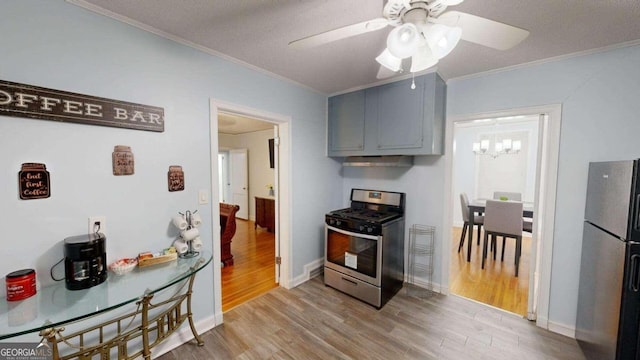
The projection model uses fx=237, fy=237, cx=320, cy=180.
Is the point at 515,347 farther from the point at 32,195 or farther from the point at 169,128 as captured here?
the point at 32,195

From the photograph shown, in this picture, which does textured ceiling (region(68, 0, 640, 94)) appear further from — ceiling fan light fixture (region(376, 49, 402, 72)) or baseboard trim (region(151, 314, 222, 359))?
baseboard trim (region(151, 314, 222, 359))

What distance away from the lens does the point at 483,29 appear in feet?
3.41

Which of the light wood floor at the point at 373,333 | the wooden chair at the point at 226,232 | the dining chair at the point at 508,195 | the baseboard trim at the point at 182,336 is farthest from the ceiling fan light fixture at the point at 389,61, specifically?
the dining chair at the point at 508,195

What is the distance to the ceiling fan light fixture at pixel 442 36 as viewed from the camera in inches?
40.5

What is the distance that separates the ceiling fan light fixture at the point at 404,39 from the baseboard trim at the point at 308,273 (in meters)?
2.61

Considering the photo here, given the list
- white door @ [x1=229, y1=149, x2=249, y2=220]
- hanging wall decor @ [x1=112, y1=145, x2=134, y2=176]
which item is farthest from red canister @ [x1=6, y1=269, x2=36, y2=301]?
white door @ [x1=229, y1=149, x2=249, y2=220]

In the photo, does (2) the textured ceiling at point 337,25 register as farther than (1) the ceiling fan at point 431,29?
Yes

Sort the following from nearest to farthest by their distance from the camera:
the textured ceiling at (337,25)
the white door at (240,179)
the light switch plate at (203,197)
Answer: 1. the textured ceiling at (337,25)
2. the light switch plate at (203,197)
3. the white door at (240,179)

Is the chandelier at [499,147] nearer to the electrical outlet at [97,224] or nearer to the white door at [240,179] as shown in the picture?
the white door at [240,179]

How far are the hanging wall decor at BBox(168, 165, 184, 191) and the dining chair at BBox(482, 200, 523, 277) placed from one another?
383 centimetres

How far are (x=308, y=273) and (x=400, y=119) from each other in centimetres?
216

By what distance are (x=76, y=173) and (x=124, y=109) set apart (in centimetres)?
49

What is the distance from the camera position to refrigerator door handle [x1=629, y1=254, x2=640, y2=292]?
126 centimetres

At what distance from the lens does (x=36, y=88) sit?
1295 mm
